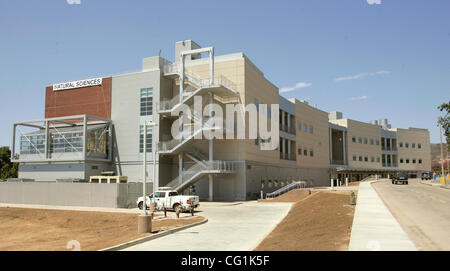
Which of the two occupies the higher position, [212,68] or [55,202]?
[212,68]

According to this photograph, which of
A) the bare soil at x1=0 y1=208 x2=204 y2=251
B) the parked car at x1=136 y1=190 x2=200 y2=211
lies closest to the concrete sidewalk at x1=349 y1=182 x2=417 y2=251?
the bare soil at x1=0 y1=208 x2=204 y2=251

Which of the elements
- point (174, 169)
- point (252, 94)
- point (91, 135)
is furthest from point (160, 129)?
point (252, 94)

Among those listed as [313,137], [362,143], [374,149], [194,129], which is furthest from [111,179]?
[374,149]

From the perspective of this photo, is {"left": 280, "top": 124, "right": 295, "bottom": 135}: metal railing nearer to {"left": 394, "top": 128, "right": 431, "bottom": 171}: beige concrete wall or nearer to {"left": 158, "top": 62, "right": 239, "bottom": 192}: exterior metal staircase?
{"left": 158, "top": 62, "right": 239, "bottom": 192}: exterior metal staircase

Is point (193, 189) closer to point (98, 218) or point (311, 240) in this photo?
point (98, 218)

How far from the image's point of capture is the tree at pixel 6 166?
70312 millimetres

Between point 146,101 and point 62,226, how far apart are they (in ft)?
63.5

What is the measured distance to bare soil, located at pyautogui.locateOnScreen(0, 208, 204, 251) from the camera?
21266 millimetres

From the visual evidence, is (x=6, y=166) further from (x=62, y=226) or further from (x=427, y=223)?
(x=427, y=223)

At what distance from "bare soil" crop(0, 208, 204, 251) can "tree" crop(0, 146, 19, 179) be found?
1599 inches

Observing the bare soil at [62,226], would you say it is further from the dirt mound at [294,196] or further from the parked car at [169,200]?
the dirt mound at [294,196]
